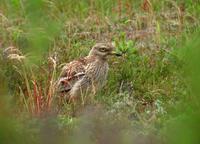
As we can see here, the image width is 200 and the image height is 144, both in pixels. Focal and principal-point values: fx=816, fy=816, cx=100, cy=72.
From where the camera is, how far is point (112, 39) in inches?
445

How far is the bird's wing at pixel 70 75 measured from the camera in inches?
361

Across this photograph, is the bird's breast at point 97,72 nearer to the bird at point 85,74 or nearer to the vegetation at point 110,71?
the bird at point 85,74

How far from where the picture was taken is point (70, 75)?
923 cm

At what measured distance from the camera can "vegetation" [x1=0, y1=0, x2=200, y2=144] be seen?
4.62 meters

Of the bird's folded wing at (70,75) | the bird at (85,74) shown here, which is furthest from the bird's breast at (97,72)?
the bird's folded wing at (70,75)

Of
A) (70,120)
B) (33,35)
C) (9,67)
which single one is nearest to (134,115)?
(70,120)

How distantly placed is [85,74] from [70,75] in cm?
23

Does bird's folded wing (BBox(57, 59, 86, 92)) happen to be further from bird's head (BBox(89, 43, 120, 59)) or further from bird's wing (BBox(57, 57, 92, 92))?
bird's head (BBox(89, 43, 120, 59))

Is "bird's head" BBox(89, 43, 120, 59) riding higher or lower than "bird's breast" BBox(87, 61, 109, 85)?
higher

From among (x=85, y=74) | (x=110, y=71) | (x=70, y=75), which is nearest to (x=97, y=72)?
(x=85, y=74)

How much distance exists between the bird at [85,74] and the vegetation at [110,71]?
5.3 inches

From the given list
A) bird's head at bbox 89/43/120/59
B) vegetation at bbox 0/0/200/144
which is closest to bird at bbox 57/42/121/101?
bird's head at bbox 89/43/120/59

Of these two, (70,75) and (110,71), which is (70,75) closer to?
(70,75)

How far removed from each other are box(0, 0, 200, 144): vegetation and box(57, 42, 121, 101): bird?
5.3 inches
